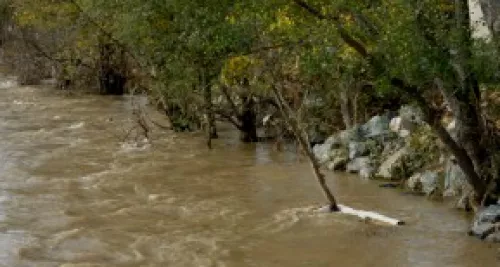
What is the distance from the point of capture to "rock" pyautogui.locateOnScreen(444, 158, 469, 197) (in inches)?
498

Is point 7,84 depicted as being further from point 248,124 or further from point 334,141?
point 334,141

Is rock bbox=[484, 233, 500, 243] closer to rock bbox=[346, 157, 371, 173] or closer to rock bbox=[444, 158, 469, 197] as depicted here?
rock bbox=[444, 158, 469, 197]

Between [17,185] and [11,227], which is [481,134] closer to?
[11,227]

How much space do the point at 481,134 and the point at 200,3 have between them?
14.9ft

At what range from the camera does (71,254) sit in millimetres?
10422

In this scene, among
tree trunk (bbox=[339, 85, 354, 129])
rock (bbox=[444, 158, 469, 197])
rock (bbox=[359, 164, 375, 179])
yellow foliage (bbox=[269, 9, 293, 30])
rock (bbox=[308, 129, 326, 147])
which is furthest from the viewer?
rock (bbox=[308, 129, 326, 147])

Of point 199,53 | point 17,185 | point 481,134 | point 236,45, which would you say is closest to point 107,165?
point 17,185

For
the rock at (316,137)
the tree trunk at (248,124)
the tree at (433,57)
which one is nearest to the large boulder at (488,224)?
the tree at (433,57)

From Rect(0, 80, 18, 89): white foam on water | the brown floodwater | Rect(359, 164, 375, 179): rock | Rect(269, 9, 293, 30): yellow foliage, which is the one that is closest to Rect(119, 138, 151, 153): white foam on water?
the brown floodwater

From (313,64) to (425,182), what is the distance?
4.41 m

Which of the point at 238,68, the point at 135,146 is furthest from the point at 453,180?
the point at 135,146

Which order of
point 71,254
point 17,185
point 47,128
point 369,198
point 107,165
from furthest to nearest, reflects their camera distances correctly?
point 47,128
point 107,165
point 17,185
point 369,198
point 71,254

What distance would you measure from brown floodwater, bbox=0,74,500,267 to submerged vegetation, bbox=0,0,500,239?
1.03 metres

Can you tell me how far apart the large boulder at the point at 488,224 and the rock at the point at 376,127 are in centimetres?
529
